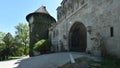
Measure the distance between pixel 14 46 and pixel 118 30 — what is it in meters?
32.1

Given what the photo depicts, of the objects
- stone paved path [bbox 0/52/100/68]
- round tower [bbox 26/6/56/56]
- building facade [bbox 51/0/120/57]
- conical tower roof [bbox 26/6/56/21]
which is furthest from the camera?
conical tower roof [bbox 26/6/56/21]

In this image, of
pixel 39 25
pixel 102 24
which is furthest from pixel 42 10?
pixel 102 24

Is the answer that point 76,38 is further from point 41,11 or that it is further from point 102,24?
point 41,11

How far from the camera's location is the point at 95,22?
1502 centimetres

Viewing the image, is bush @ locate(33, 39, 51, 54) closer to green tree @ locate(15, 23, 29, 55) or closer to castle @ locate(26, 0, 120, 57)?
castle @ locate(26, 0, 120, 57)

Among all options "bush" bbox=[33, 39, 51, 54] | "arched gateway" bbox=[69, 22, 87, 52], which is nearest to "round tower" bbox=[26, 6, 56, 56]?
"bush" bbox=[33, 39, 51, 54]

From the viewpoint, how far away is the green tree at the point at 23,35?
5431cm

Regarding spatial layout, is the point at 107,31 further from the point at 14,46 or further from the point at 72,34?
the point at 14,46

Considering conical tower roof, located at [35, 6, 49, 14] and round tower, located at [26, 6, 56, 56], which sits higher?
conical tower roof, located at [35, 6, 49, 14]

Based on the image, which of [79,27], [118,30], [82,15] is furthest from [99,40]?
[79,27]

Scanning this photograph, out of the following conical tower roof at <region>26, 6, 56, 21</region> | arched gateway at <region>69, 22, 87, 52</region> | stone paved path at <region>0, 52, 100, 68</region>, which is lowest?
stone paved path at <region>0, 52, 100, 68</region>

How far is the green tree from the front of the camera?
54.3m

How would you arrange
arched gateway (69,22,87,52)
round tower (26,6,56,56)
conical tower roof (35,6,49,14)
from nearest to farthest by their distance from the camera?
arched gateway (69,22,87,52), round tower (26,6,56,56), conical tower roof (35,6,49,14)

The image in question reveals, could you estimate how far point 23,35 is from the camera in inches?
2169
